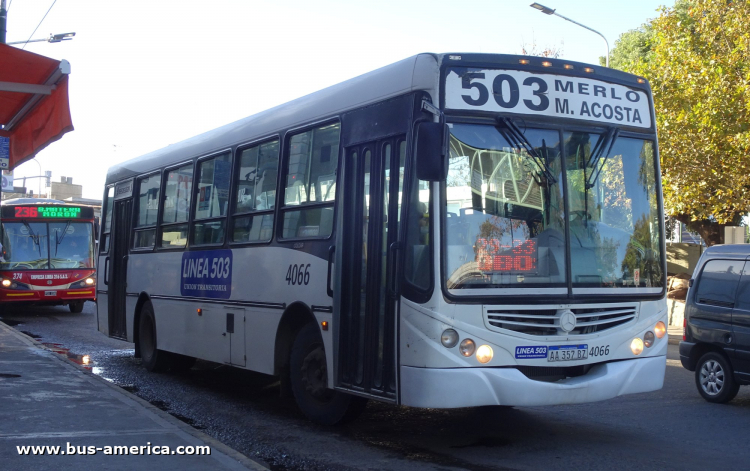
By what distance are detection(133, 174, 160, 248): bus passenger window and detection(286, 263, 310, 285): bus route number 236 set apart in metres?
4.36

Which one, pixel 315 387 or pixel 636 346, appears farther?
pixel 315 387

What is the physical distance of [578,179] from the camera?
7.27m

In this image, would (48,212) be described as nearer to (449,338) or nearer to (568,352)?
(449,338)

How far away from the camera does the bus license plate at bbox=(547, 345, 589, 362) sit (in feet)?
22.8

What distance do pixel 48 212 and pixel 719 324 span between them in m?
19.7

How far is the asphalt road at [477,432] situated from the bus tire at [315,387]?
0.16m

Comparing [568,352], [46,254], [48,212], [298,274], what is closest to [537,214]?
[568,352]

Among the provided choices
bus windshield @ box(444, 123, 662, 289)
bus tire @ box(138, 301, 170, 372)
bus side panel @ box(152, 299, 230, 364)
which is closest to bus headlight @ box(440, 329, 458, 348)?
bus windshield @ box(444, 123, 662, 289)

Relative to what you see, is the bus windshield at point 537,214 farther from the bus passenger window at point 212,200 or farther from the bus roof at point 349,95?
the bus passenger window at point 212,200

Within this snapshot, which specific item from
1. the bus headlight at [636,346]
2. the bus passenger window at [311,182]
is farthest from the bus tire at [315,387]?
the bus headlight at [636,346]

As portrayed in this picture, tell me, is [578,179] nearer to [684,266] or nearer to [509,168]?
[509,168]

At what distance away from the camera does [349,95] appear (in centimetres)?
818

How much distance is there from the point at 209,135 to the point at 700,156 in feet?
48.4

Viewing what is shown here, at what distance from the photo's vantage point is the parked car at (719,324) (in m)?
10.0
